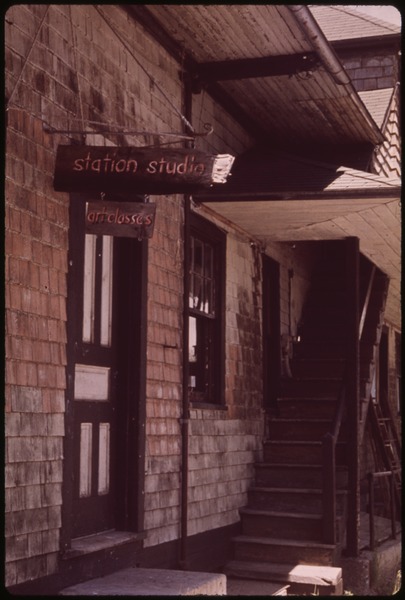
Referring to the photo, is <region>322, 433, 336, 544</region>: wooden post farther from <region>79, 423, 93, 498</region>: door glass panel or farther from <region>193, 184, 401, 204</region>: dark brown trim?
<region>79, 423, 93, 498</region>: door glass panel

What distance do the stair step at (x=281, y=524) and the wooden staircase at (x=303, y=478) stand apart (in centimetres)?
1

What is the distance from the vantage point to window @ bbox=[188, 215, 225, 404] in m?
10.2

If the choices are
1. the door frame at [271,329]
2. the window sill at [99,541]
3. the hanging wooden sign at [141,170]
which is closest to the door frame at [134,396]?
the window sill at [99,541]

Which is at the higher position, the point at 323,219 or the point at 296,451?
the point at 323,219

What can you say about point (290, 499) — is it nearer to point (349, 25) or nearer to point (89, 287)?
point (89, 287)

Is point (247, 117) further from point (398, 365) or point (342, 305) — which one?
point (398, 365)

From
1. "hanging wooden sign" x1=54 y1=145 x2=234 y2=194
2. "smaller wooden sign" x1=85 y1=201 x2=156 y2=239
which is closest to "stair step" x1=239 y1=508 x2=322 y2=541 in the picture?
"smaller wooden sign" x1=85 y1=201 x2=156 y2=239

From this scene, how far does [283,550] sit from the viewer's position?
10453 millimetres

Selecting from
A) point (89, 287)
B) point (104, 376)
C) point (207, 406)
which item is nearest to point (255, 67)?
point (89, 287)

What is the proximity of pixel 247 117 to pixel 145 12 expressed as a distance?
3198 millimetres

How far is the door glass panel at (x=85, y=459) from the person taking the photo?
24.5ft

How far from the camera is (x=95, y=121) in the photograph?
7.54 meters

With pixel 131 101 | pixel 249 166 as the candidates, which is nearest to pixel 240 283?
pixel 249 166

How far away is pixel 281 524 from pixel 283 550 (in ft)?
1.42
